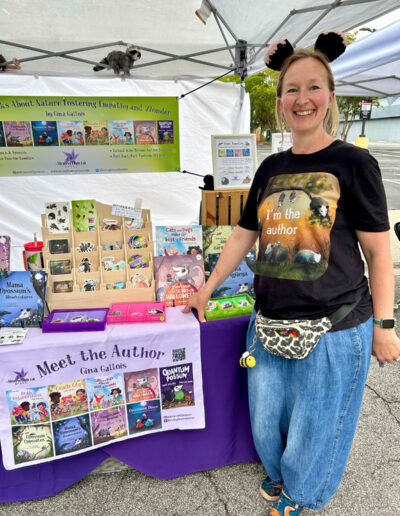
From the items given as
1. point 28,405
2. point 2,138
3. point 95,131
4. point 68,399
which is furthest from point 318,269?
point 2,138

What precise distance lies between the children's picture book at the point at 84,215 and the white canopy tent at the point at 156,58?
6.49 feet

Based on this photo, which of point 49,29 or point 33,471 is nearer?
point 33,471

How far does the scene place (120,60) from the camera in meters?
3.59

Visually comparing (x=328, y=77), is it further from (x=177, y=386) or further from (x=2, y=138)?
(x=2, y=138)

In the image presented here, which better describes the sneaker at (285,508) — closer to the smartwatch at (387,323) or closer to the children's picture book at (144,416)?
the children's picture book at (144,416)

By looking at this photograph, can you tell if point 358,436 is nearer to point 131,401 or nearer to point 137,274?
point 131,401

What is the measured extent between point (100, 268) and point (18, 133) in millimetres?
3028

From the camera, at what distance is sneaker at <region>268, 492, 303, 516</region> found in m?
1.35

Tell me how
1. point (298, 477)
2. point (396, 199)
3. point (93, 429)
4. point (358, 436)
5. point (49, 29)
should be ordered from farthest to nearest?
point (396, 199)
point (49, 29)
point (358, 436)
point (93, 429)
point (298, 477)

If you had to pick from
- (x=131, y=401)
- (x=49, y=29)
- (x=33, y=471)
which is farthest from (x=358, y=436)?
(x=49, y=29)

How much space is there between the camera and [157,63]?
3744mm

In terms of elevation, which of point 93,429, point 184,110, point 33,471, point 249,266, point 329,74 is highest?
point 184,110

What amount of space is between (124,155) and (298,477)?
12.0ft

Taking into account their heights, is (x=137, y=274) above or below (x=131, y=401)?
above
